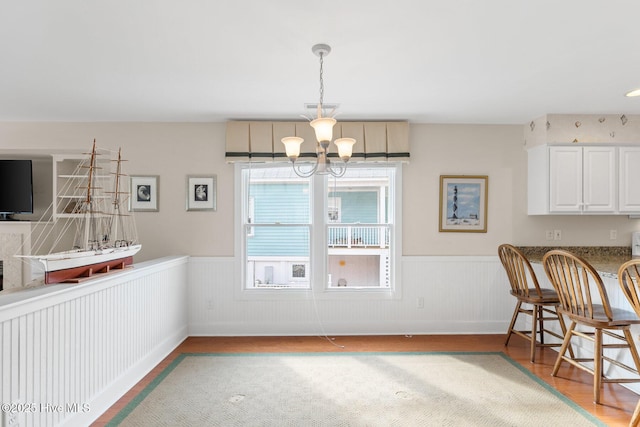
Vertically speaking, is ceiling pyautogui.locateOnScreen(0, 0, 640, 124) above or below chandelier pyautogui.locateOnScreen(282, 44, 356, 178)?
above

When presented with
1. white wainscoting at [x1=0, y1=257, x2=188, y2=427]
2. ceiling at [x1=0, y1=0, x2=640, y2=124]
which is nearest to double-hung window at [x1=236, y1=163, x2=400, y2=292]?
ceiling at [x1=0, y1=0, x2=640, y2=124]

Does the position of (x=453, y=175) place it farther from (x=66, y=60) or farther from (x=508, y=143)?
(x=66, y=60)

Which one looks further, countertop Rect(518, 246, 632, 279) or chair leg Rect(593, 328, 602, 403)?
A: countertop Rect(518, 246, 632, 279)

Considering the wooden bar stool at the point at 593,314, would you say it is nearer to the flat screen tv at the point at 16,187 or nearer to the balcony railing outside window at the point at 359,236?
the balcony railing outside window at the point at 359,236

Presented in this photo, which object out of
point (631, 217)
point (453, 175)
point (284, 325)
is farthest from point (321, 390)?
point (631, 217)

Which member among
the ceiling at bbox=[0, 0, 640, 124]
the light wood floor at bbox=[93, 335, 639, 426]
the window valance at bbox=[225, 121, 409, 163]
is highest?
the ceiling at bbox=[0, 0, 640, 124]

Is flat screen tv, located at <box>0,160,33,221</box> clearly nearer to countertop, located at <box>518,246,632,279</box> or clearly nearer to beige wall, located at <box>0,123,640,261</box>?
beige wall, located at <box>0,123,640,261</box>

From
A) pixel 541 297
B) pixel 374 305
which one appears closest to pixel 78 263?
pixel 374 305

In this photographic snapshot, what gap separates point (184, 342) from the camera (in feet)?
12.4

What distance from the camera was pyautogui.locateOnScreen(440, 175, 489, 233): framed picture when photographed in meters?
Answer: 4.07

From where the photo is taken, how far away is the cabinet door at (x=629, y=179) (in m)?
3.75

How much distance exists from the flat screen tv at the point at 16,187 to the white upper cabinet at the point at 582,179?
5.75 m

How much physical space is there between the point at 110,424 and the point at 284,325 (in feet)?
6.51

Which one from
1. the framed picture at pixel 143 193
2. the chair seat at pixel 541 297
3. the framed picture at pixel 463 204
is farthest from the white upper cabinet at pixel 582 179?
the framed picture at pixel 143 193
